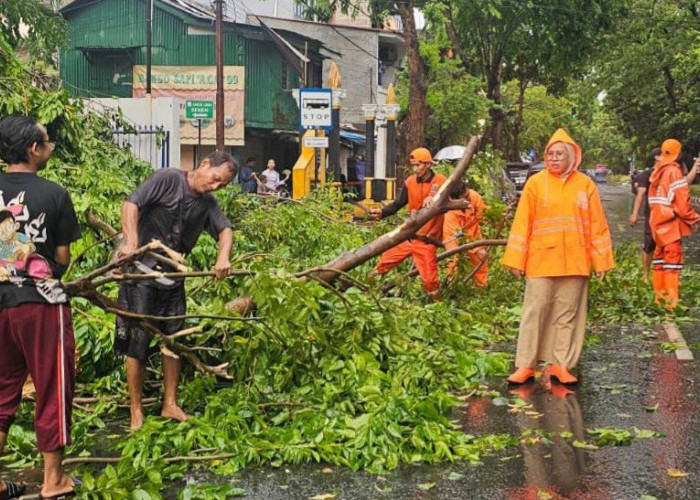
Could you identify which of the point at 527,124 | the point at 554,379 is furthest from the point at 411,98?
the point at 527,124

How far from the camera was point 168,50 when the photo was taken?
38156mm

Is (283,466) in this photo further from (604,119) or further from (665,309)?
(604,119)

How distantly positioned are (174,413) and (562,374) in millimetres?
2986

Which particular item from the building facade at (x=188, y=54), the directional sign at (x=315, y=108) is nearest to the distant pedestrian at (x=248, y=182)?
the directional sign at (x=315, y=108)

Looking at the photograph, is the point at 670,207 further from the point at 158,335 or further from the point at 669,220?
the point at 158,335

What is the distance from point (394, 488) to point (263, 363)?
183 centimetres

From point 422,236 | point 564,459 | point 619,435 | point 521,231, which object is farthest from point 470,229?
point 564,459

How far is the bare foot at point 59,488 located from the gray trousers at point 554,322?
3862 mm

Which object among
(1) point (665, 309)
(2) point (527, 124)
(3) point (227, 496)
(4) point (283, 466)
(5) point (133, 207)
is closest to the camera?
(3) point (227, 496)

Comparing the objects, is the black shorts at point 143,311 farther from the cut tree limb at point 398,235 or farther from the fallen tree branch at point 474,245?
the fallen tree branch at point 474,245

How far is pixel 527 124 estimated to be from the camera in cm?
6650

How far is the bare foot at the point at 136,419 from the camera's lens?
20.9 ft

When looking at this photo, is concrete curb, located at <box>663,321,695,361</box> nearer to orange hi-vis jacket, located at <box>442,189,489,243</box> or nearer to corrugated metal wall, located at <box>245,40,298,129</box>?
orange hi-vis jacket, located at <box>442,189,489,243</box>

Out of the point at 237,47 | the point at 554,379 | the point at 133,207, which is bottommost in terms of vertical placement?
the point at 554,379
